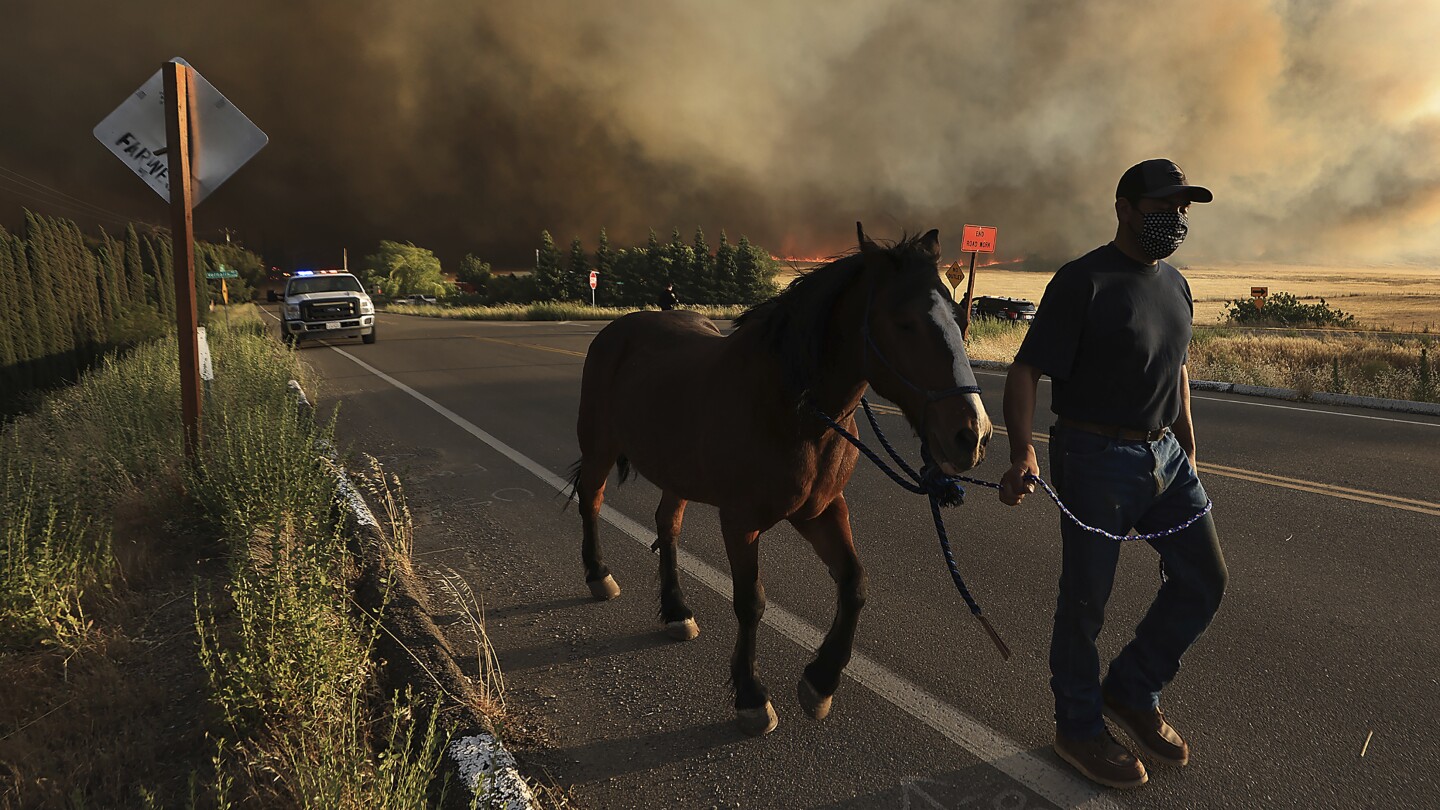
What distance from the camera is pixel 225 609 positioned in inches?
138

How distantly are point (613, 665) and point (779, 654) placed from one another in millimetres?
797

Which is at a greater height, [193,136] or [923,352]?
[193,136]

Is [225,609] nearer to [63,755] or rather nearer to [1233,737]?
[63,755]

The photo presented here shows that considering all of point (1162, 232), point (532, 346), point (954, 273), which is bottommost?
point (532, 346)

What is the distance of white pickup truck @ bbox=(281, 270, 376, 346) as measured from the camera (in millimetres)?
21203

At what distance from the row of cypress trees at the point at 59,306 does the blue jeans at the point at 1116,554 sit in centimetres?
1382

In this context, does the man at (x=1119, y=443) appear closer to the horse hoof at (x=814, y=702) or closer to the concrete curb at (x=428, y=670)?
the horse hoof at (x=814, y=702)

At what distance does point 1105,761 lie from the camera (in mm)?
2652

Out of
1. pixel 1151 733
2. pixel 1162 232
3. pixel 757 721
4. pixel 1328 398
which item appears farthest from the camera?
pixel 1328 398

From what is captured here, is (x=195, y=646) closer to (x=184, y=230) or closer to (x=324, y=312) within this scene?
(x=184, y=230)

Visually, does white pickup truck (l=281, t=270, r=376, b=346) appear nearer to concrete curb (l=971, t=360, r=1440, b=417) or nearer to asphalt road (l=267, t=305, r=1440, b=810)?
asphalt road (l=267, t=305, r=1440, b=810)

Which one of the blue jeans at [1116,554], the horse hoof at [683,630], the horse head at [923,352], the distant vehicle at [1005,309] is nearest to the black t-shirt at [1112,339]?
the blue jeans at [1116,554]

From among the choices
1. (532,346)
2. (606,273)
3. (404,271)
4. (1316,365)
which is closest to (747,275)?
(606,273)

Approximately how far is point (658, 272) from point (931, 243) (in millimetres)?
68949
